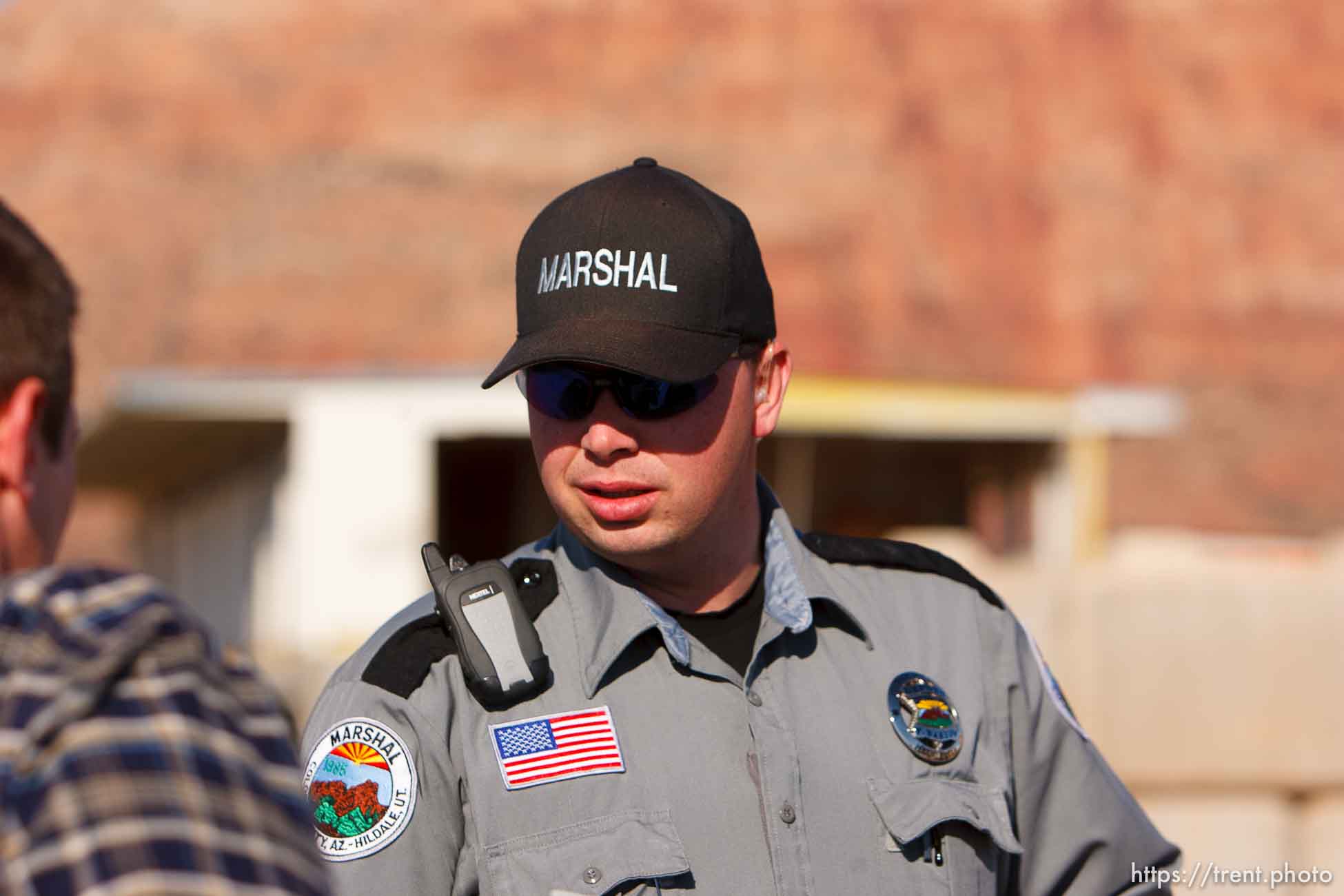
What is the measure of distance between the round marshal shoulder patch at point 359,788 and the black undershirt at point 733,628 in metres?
0.62

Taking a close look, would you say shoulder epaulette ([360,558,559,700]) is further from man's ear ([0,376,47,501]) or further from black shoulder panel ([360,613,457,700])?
man's ear ([0,376,47,501])

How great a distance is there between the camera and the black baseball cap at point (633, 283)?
2689 millimetres

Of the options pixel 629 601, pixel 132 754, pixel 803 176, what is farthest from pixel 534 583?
pixel 803 176

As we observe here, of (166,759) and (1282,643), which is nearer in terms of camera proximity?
(166,759)

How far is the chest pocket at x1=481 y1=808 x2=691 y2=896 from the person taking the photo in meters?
2.43

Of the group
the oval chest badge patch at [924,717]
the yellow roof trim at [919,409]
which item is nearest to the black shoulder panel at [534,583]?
the oval chest badge patch at [924,717]

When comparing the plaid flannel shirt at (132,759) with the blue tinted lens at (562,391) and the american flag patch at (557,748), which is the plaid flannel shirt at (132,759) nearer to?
the american flag patch at (557,748)

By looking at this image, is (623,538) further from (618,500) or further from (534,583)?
(534,583)

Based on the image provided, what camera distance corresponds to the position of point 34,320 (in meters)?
1.90

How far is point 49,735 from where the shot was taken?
4.49 feet

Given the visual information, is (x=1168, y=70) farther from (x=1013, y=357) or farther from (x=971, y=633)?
(x=971, y=633)

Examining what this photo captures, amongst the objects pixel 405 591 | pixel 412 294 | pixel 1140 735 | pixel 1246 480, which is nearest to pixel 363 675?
pixel 1140 735

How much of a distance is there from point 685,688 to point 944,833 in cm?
48

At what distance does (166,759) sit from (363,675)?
1111 millimetres
